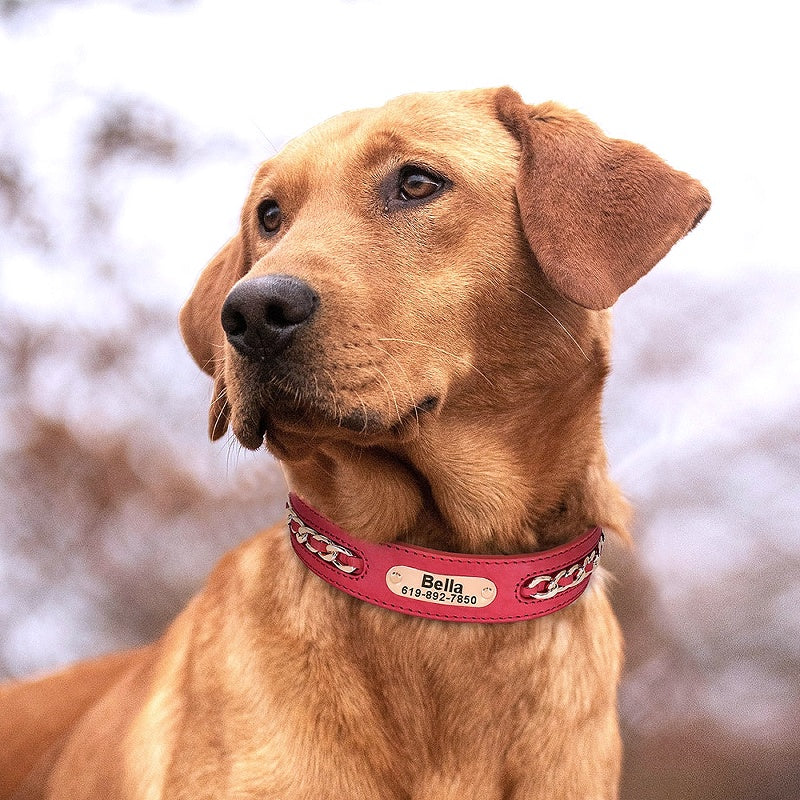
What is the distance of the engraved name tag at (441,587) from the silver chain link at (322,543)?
0.10 m

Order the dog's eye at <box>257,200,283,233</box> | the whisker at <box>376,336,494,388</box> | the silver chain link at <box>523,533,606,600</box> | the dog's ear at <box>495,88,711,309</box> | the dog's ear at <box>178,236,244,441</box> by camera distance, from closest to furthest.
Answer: the whisker at <box>376,336,494,388</box> < the dog's ear at <box>495,88,711,309</box> < the silver chain link at <box>523,533,606,600</box> < the dog's eye at <box>257,200,283,233</box> < the dog's ear at <box>178,236,244,441</box>

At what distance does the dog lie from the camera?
1.97m

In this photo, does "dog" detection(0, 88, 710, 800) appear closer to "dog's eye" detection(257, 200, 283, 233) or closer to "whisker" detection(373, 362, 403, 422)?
"whisker" detection(373, 362, 403, 422)

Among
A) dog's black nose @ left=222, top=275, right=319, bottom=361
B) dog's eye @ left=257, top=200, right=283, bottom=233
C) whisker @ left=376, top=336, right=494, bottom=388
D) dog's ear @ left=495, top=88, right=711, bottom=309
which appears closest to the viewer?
dog's black nose @ left=222, top=275, right=319, bottom=361

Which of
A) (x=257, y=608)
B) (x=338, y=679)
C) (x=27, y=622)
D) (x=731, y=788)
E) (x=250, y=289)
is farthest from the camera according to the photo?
(x=27, y=622)

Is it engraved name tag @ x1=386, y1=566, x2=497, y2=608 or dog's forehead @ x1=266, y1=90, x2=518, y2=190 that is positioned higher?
dog's forehead @ x1=266, y1=90, x2=518, y2=190

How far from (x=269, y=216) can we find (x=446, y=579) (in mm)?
1038

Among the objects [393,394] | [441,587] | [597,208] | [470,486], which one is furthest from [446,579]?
[597,208]

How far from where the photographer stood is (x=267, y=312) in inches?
71.1

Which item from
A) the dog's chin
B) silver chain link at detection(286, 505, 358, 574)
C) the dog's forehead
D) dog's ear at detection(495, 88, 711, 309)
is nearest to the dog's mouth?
the dog's chin

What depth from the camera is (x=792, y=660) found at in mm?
3479

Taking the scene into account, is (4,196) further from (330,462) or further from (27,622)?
(330,462)

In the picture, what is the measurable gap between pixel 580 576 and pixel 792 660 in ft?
5.66

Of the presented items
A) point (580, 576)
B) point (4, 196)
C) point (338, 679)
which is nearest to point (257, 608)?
point (338, 679)
